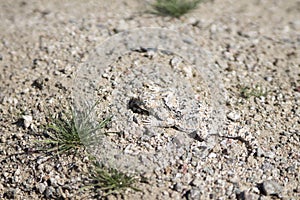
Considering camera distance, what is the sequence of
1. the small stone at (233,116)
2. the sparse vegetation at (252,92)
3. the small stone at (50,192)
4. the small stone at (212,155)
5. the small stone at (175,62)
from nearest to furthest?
1. the small stone at (50,192)
2. the small stone at (212,155)
3. the small stone at (233,116)
4. the sparse vegetation at (252,92)
5. the small stone at (175,62)

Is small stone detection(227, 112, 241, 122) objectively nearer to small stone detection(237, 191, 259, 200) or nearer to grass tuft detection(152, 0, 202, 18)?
small stone detection(237, 191, 259, 200)

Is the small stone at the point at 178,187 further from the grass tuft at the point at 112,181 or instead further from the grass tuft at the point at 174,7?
the grass tuft at the point at 174,7

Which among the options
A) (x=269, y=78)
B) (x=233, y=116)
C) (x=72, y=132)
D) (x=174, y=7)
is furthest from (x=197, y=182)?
Answer: (x=174, y=7)

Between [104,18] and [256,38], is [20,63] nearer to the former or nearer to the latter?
[104,18]

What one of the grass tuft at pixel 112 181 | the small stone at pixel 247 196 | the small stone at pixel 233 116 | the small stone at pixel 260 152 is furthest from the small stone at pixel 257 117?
the grass tuft at pixel 112 181

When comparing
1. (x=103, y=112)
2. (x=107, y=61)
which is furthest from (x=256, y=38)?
(x=103, y=112)

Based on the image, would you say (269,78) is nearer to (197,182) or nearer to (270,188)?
(270,188)
